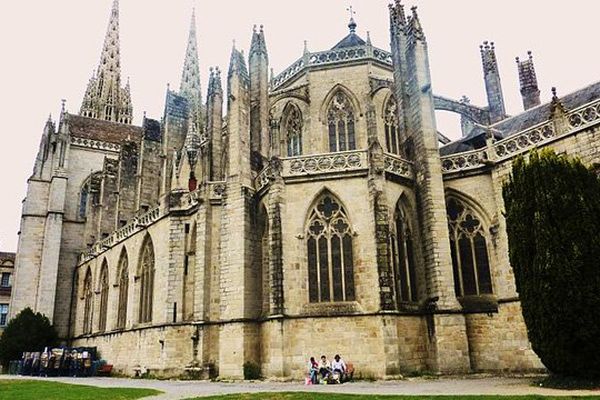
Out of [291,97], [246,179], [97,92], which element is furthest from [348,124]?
[97,92]

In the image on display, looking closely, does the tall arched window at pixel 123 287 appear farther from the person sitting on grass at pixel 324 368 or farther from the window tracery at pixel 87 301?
the person sitting on grass at pixel 324 368

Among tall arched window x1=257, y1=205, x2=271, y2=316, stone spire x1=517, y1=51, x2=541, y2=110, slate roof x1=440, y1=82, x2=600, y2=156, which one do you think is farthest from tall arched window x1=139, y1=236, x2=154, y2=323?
stone spire x1=517, y1=51, x2=541, y2=110

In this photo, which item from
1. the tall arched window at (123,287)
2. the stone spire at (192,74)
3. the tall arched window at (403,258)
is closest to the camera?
the tall arched window at (403,258)

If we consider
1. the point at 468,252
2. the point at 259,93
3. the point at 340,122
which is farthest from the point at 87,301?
the point at 468,252

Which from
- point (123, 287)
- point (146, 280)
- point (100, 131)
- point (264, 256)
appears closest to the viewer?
point (264, 256)

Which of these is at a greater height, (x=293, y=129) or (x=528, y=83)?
(x=528, y=83)

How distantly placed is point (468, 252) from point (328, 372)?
718cm

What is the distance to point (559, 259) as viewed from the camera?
11.3m

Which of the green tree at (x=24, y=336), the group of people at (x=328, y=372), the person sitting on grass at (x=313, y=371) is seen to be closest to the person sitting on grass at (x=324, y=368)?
the group of people at (x=328, y=372)

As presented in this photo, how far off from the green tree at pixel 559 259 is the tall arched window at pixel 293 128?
1377cm

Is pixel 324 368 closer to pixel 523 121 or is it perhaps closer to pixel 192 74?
pixel 523 121

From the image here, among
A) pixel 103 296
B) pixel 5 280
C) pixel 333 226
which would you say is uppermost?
pixel 5 280

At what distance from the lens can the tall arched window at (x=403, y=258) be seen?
17.0 m

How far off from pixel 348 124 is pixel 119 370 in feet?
53.3
